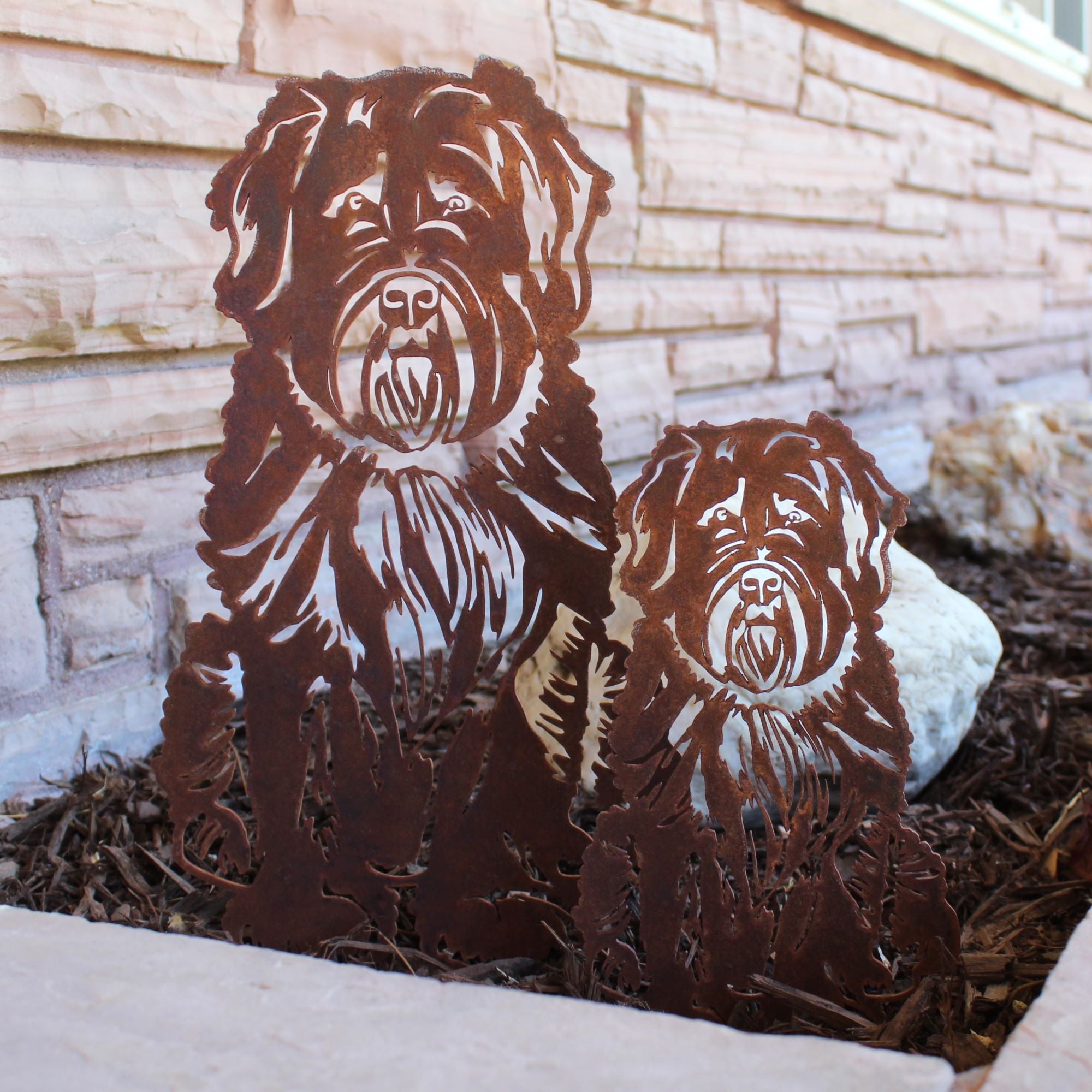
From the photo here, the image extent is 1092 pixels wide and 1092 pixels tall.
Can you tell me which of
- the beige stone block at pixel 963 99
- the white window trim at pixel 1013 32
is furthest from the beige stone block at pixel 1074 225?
the beige stone block at pixel 963 99

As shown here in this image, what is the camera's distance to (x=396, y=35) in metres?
1.84

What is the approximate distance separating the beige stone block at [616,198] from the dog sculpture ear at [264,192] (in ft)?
3.56

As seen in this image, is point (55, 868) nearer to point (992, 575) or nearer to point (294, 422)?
point (294, 422)

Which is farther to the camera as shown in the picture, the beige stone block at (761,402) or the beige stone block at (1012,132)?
the beige stone block at (1012,132)

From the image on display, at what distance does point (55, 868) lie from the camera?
1350 millimetres

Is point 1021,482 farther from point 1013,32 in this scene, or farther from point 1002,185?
point 1013,32

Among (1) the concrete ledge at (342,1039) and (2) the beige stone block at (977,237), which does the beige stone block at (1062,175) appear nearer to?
(2) the beige stone block at (977,237)

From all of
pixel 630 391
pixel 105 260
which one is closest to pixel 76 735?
pixel 105 260

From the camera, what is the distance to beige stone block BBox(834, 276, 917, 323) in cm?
312

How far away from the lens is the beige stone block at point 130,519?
A: 1.55 metres

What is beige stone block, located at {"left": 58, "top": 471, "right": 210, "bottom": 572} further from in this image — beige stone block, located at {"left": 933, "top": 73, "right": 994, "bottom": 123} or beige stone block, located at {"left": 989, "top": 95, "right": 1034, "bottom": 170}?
beige stone block, located at {"left": 989, "top": 95, "right": 1034, "bottom": 170}

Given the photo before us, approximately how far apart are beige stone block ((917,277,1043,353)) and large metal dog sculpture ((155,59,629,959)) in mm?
2723

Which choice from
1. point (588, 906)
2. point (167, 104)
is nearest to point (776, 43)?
point (167, 104)

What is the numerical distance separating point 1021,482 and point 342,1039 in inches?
98.3
